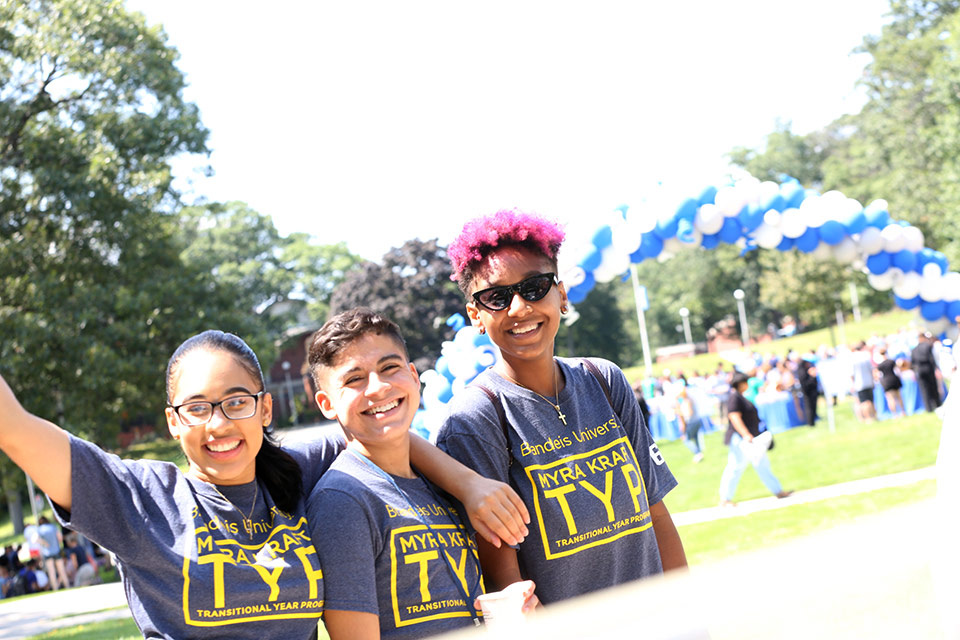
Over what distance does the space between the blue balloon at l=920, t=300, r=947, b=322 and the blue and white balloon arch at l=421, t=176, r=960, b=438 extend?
0.5 inches

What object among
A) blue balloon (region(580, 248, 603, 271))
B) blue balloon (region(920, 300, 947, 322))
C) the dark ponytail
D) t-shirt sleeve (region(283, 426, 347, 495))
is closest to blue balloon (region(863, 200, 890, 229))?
blue balloon (region(920, 300, 947, 322))

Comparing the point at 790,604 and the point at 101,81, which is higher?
the point at 101,81

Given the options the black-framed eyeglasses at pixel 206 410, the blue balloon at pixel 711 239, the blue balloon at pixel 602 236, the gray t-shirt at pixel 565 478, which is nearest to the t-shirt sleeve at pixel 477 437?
the gray t-shirt at pixel 565 478

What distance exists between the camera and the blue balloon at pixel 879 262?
1091 cm

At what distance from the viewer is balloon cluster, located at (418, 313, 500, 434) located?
852cm

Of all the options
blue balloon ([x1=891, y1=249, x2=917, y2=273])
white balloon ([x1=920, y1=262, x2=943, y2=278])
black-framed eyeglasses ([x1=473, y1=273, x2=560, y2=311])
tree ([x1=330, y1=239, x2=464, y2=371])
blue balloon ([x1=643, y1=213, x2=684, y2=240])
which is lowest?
white balloon ([x1=920, y1=262, x2=943, y2=278])

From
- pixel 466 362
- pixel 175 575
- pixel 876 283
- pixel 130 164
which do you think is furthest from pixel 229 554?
pixel 130 164

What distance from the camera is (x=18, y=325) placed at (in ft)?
44.9

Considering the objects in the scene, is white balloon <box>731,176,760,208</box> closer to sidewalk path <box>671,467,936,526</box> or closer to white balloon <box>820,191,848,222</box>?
white balloon <box>820,191,848,222</box>

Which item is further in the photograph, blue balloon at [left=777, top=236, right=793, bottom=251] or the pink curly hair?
blue balloon at [left=777, top=236, right=793, bottom=251]

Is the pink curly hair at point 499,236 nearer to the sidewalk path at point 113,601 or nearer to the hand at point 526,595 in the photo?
the hand at point 526,595

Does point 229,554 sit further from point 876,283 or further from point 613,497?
point 876,283

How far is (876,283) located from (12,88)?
14473mm

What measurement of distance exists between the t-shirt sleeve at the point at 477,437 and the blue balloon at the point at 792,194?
9103 mm
